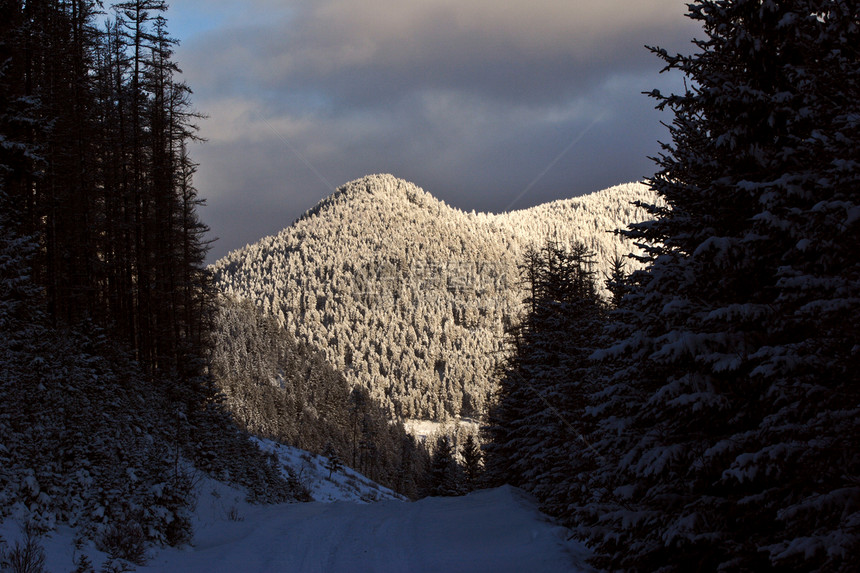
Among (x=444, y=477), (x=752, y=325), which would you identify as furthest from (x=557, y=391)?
(x=444, y=477)

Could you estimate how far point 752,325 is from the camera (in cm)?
724

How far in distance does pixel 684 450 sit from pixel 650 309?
2061mm

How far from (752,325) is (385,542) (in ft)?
26.9

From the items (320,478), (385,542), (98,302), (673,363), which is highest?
(98,302)

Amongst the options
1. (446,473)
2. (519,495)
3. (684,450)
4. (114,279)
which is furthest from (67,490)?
(446,473)

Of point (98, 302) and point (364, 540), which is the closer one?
point (364, 540)

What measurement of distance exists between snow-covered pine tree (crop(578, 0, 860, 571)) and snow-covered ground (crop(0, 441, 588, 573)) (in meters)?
2.97

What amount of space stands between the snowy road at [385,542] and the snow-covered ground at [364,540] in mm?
20

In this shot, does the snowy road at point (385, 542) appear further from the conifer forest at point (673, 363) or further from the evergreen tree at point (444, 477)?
the evergreen tree at point (444, 477)

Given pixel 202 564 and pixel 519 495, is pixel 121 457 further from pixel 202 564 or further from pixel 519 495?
pixel 519 495

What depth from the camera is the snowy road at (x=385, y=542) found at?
9875 mm

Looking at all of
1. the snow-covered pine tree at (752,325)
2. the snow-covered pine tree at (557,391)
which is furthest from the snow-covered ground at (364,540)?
the snow-covered pine tree at (752,325)

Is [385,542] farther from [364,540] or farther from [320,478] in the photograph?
[320,478]

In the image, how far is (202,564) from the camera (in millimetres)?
9867
